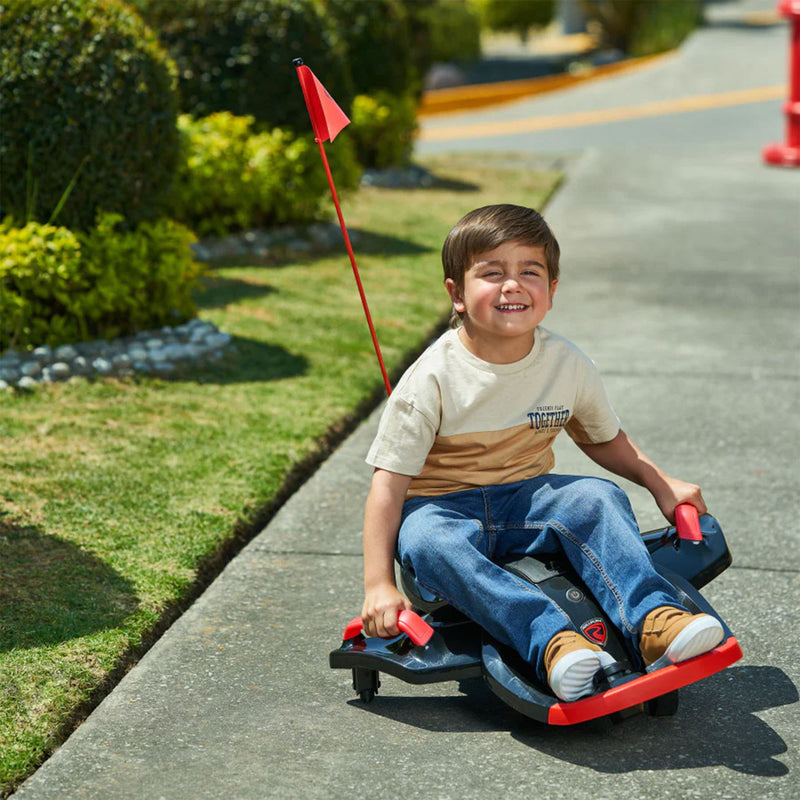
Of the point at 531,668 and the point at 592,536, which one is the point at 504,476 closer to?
the point at 592,536

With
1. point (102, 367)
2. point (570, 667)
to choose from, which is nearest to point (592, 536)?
point (570, 667)

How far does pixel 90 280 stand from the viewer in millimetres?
5605

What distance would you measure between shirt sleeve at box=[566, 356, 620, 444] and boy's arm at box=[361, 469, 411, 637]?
1.71 feet

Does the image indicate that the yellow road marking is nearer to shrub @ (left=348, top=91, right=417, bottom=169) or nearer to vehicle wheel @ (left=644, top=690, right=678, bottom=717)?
shrub @ (left=348, top=91, right=417, bottom=169)

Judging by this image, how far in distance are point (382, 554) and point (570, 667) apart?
56 centimetres

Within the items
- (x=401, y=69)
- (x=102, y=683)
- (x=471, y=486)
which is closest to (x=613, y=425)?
(x=471, y=486)

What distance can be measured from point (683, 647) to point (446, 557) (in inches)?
22.4

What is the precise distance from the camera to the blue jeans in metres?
2.80

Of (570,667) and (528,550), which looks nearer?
(570,667)

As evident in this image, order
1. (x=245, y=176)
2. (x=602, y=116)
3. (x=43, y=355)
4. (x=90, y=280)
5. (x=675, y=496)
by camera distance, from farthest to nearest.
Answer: (x=602, y=116), (x=245, y=176), (x=90, y=280), (x=43, y=355), (x=675, y=496)

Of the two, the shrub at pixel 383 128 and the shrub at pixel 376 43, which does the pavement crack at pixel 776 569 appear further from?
the shrub at pixel 376 43

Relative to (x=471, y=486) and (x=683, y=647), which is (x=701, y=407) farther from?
(x=683, y=647)

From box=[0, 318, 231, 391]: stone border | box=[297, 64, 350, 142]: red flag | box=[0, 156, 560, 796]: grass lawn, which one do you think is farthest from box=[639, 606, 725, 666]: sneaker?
box=[0, 318, 231, 391]: stone border

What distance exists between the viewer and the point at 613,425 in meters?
3.30
